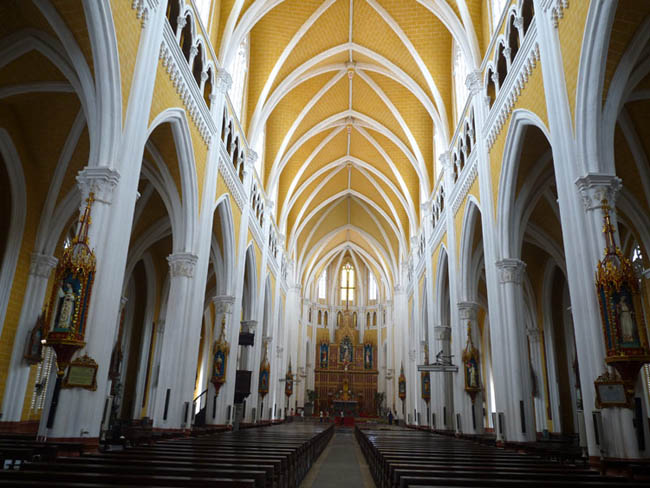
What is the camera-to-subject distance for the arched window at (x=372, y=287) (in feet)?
150

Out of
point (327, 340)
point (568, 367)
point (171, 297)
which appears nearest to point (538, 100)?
point (171, 297)

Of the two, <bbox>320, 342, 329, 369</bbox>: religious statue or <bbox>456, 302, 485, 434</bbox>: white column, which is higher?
<bbox>320, 342, 329, 369</bbox>: religious statue

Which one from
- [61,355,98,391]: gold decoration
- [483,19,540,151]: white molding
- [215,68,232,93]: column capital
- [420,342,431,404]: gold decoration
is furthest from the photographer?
[420,342,431,404]: gold decoration

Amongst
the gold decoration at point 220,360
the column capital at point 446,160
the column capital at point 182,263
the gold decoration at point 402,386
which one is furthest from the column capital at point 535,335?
the column capital at point 182,263

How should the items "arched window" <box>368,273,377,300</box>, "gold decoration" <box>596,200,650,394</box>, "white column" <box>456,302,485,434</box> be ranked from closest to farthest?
"gold decoration" <box>596,200,650,394</box>
"white column" <box>456,302,485,434</box>
"arched window" <box>368,273,377,300</box>

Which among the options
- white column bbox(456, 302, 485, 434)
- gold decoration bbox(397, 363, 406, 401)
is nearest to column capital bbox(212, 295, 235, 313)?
white column bbox(456, 302, 485, 434)

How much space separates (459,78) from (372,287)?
29.2m

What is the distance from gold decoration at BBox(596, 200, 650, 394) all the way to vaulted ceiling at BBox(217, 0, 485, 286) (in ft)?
33.8

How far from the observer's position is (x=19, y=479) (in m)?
3.45

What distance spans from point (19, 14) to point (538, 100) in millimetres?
10575

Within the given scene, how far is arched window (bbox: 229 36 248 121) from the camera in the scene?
707 inches

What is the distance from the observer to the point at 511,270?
12.8 metres

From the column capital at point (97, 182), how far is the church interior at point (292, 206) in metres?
0.03

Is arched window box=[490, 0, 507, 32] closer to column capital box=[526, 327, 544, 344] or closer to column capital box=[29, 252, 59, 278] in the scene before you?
column capital box=[526, 327, 544, 344]
